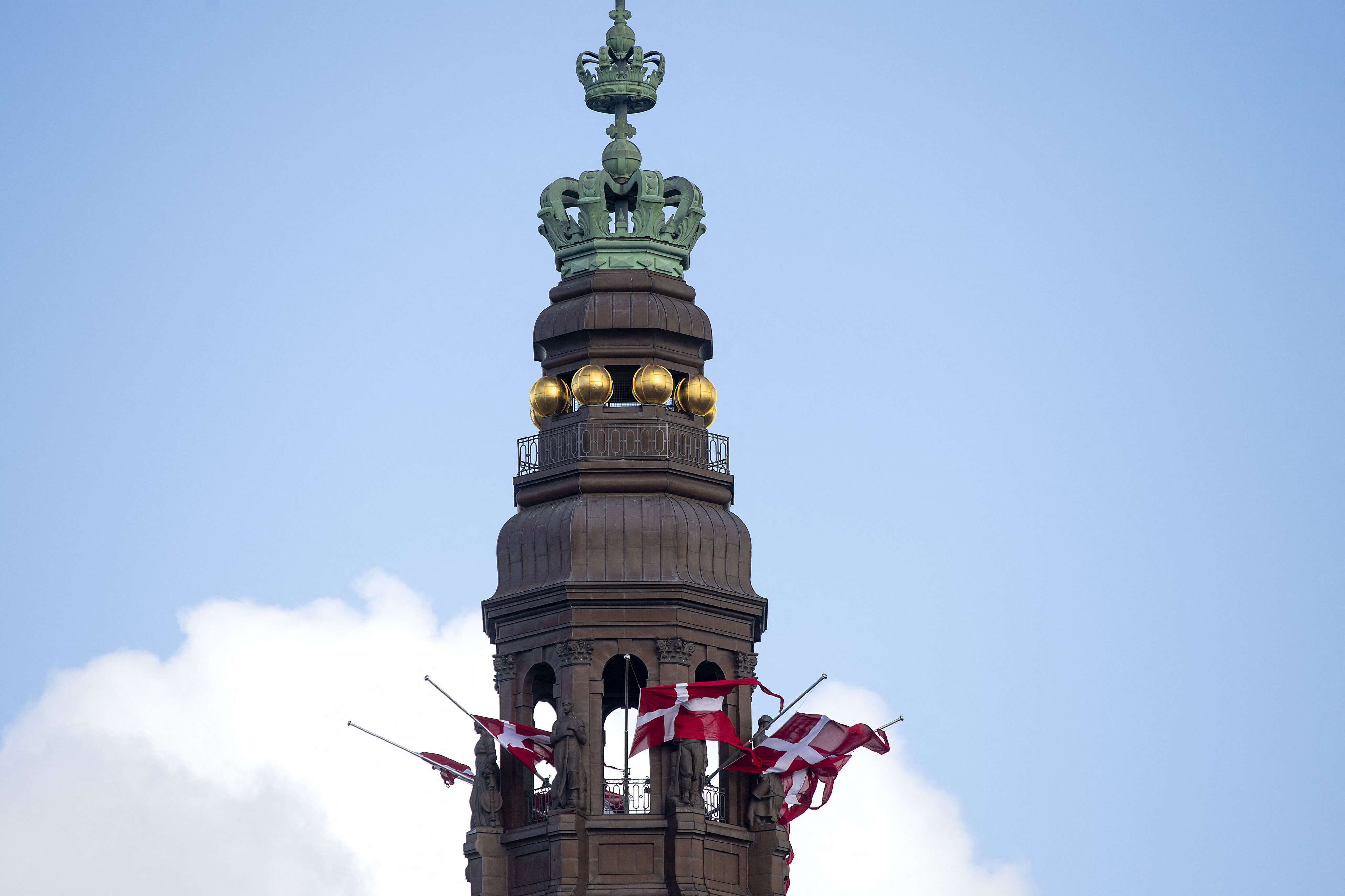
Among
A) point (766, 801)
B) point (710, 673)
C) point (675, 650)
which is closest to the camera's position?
point (675, 650)

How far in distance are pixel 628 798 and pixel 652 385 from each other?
13005 millimetres

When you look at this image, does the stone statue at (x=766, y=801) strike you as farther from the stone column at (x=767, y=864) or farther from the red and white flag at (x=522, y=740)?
the red and white flag at (x=522, y=740)

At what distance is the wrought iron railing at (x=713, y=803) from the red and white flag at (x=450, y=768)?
743 cm

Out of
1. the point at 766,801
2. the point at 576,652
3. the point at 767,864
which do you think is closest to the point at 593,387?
the point at 576,652

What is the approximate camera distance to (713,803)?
6752 inches

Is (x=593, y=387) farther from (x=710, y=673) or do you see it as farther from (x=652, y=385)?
(x=710, y=673)

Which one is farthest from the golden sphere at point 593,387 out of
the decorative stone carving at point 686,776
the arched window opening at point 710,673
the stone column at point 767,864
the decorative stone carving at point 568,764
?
the stone column at point 767,864

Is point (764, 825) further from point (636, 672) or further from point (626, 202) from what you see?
point (626, 202)

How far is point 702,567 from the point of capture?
172625mm

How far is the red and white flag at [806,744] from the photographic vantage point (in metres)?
172

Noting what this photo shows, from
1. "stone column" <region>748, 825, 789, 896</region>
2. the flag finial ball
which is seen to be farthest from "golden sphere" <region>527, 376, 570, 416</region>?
"stone column" <region>748, 825, 789, 896</region>

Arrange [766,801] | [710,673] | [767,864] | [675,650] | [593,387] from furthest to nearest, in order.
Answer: [593,387] → [710,673] → [766,801] → [767,864] → [675,650]

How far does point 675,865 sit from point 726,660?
7079 millimetres

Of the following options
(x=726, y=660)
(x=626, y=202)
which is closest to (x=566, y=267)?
(x=626, y=202)
